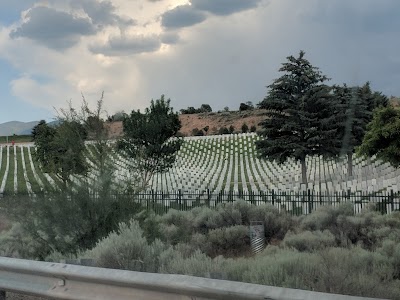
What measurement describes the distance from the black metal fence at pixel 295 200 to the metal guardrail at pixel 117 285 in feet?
24.1

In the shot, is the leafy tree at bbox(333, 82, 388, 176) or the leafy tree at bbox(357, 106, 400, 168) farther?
the leafy tree at bbox(357, 106, 400, 168)

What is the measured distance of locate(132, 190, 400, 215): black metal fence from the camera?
19328 mm

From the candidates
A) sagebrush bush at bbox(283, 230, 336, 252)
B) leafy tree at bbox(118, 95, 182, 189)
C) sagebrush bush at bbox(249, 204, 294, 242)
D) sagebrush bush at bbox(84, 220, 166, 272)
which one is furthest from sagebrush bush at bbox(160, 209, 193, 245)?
leafy tree at bbox(118, 95, 182, 189)

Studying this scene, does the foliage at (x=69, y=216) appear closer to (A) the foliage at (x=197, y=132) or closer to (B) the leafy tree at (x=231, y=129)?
(B) the leafy tree at (x=231, y=129)

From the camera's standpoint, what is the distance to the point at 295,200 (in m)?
22.3

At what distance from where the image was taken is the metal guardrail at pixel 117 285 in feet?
14.4

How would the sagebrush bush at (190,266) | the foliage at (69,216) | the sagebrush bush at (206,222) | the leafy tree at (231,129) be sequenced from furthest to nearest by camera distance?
the leafy tree at (231,129) → the sagebrush bush at (206,222) → the foliage at (69,216) → the sagebrush bush at (190,266)

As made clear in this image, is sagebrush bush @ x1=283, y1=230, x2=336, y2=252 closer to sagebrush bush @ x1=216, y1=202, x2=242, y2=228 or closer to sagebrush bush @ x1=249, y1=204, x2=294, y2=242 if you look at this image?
sagebrush bush @ x1=249, y1=204, x2=294, y2=242

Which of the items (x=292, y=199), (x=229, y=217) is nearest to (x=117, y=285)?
(x=229, y=217)

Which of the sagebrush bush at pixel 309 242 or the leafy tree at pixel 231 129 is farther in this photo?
the leafy tree at pixel 231 129

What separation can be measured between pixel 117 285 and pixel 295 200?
1741 cm

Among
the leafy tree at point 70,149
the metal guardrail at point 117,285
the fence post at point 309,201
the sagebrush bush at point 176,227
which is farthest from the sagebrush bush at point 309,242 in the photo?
the leafy tree at point 70,149

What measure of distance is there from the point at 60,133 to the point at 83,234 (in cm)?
1488

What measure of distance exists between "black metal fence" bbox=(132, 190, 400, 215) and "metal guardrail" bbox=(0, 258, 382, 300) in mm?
7350
